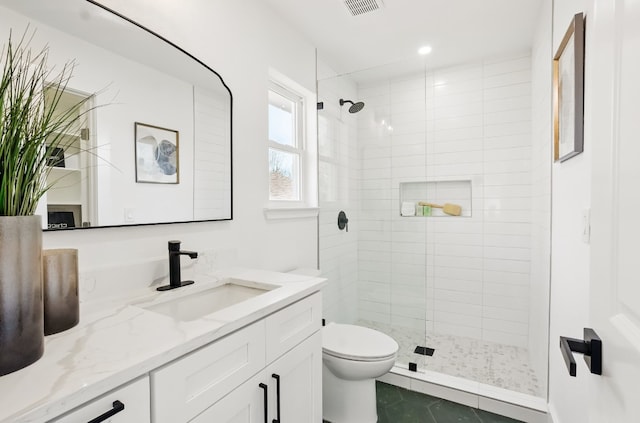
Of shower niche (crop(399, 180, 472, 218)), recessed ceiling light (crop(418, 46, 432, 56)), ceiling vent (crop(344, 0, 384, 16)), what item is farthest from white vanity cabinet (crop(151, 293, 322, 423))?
recessed ceiling light (crop(418, 46, 432, 56))

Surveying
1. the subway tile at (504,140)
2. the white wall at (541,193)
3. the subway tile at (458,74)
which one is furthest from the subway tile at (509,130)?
the subway tile at (458,74)

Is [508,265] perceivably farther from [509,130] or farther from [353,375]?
[353,375]

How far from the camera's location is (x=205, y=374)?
0.87 meters

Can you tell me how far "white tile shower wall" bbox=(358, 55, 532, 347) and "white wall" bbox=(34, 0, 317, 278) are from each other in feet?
2.36

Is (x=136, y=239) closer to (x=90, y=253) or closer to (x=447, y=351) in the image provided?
(x=90, y=253)

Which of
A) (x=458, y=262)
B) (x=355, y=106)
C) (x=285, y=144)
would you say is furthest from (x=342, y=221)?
(x=458, y=262)

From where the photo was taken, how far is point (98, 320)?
95cm

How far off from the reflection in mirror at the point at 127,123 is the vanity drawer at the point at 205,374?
2.09ft

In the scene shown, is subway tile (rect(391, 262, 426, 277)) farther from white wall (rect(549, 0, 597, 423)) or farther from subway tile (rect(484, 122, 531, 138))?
subway tile (rect(484, 122, 531, 138))

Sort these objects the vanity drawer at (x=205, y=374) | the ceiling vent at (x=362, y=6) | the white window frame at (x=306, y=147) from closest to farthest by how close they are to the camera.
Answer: the vanity drawer at (x=205, y=374) → the ceiling vent at (x=362, y=6) → the white window frame at (x=306, y=147)

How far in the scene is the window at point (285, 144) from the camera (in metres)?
2.29

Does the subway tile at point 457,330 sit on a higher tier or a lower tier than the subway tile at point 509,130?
lower

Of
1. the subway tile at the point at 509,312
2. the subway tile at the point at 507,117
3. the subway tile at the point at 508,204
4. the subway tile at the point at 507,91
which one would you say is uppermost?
the subway tile at the point at 507,91

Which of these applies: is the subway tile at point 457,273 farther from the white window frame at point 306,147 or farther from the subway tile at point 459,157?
the white window frame at point 306,147
